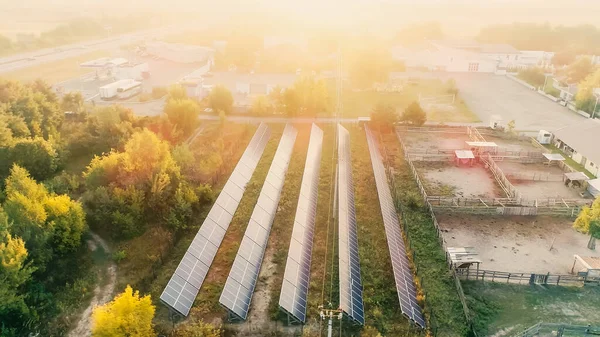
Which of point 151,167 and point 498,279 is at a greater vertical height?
point 151,167

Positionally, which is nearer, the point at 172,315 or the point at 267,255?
the point at 172,315

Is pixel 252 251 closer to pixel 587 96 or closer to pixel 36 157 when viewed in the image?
pixel 36 157

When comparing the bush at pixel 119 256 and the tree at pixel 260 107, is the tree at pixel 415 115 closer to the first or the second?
the tree at pixel 260 107

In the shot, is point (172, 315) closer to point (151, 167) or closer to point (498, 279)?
point (151, 167)

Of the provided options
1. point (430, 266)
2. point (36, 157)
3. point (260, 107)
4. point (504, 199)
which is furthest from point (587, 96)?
point (36, 157)

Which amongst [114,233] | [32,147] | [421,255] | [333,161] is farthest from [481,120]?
[32,147]

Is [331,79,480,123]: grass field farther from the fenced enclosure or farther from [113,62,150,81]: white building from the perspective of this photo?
[113,62,150,81]: white building

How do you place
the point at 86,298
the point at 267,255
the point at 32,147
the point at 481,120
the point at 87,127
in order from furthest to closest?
the point at 481,120
the point at 87,127
the point at 32,147
the point at 267,255
the point at 86,298

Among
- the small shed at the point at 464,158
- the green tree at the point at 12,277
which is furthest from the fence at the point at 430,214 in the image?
the green tree at the point at 12,277
